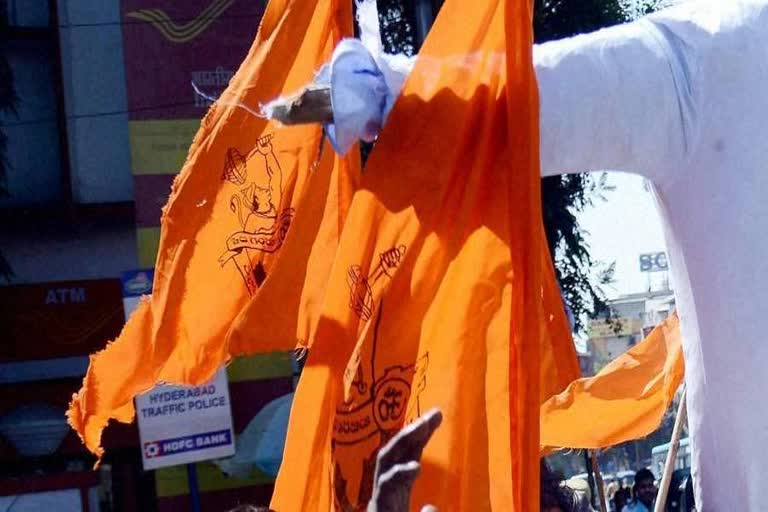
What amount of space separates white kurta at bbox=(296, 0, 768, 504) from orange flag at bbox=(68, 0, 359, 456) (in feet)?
3.13

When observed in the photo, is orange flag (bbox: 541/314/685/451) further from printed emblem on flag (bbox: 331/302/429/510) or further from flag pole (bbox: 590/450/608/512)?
printed emblem on flag (bbox: 331/302/429/510)

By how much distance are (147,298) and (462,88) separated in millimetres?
1478

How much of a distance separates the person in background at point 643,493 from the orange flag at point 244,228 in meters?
5.19

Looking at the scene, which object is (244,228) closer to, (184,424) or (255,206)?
(255,206)

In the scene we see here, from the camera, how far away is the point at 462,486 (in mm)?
2770

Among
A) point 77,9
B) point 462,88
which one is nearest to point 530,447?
point 462,88

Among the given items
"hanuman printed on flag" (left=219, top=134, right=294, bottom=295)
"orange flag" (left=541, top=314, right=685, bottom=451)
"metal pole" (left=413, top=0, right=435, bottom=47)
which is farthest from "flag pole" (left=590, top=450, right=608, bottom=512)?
"metal pole" (left=413, top=0, right=435, bottom=47)

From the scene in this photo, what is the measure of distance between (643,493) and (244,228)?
5.51 m

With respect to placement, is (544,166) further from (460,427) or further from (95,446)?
(95,446)

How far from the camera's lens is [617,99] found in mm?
2734

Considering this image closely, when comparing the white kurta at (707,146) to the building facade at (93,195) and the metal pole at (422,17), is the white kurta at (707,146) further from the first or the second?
the building facade at (93,195)

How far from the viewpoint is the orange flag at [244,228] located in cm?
366

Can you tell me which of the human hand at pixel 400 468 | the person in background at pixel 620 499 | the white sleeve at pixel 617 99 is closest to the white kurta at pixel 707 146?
the white sleeve at pixel 617 99

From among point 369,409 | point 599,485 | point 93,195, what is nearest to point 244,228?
point 369,409
